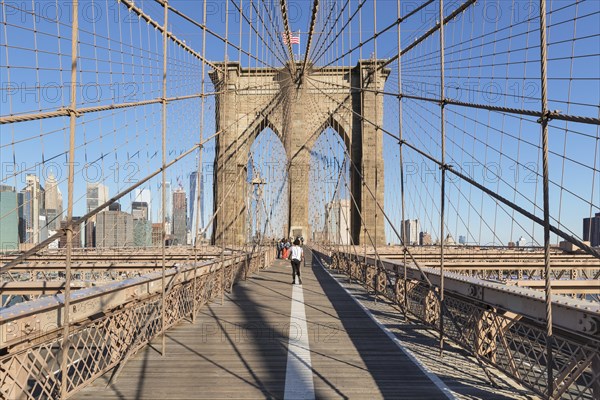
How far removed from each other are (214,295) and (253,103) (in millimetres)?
31373

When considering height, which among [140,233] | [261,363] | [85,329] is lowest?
[261,363]

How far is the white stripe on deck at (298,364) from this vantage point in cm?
444

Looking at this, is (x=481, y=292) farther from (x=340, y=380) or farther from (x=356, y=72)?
(x=356, y=72)

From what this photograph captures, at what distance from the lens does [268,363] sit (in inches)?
213

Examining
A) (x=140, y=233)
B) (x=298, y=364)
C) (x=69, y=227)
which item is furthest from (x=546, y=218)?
(x=140, y=233)

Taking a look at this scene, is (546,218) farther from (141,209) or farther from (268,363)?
(141,209)

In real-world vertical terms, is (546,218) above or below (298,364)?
above

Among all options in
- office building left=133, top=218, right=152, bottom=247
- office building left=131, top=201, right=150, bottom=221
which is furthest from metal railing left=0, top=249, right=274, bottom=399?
office building left=133, top=218, right=152, bottom=247

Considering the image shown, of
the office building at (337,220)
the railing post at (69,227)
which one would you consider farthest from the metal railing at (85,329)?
the office building at (337,220)

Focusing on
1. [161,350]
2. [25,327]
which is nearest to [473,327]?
[161,350]

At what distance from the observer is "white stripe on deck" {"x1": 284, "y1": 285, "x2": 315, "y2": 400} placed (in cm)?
444

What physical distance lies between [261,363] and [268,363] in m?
0.08

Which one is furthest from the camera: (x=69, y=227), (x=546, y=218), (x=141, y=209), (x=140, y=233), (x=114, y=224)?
(x=140, y=233)

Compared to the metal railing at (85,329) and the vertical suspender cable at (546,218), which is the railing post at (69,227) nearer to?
the metal railing at (85,329)
